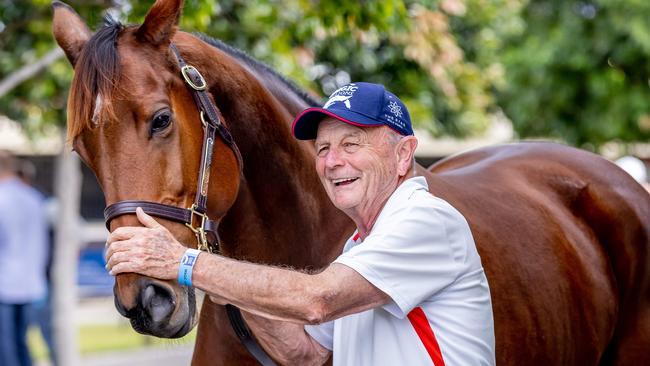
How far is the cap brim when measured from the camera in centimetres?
256

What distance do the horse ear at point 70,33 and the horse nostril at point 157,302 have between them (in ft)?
3.12

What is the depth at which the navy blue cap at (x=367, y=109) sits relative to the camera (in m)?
2.57

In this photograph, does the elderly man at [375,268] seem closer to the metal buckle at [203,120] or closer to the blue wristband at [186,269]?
the blue wristband at [186,269]

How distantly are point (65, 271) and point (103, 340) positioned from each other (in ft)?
16.3

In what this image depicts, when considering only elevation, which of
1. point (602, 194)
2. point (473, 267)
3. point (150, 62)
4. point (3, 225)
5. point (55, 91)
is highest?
point (150, 62)

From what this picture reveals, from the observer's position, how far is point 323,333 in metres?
2.96

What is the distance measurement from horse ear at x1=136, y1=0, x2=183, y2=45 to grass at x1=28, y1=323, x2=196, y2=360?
8783 millimetres

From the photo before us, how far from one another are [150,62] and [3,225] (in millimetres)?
5462

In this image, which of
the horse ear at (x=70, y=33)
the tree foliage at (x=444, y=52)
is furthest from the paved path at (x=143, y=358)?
the horse ear at (x=70, y=33)

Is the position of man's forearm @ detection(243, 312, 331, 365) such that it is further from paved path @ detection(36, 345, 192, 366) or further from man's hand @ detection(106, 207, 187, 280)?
paved path @ detection(36, 345, 192, 366)

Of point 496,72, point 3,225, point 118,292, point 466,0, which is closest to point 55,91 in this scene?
point 3,225

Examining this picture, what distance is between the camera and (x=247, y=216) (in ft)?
11.1

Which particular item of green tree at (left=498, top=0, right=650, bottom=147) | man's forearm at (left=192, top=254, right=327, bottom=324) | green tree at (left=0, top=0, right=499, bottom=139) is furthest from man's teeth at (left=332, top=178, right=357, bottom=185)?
green tree at (left=498, top=0, right=650, bottom=147)

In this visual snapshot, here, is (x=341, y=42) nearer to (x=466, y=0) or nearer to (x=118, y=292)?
(x=466, y=0)
